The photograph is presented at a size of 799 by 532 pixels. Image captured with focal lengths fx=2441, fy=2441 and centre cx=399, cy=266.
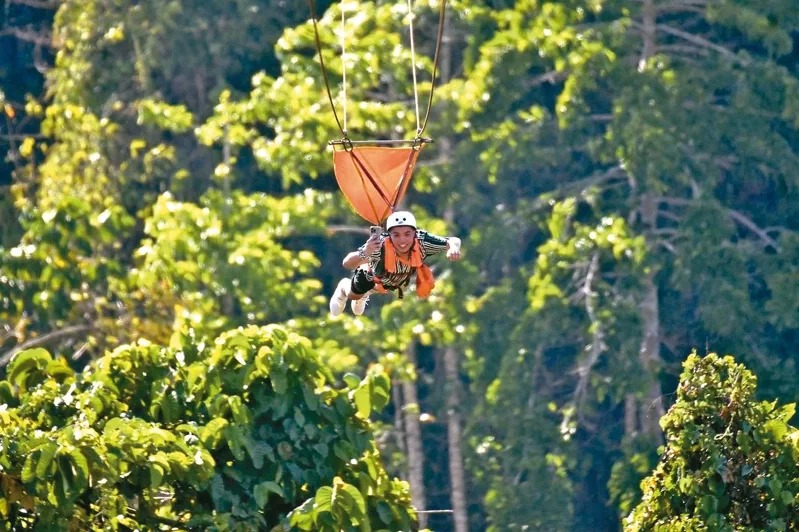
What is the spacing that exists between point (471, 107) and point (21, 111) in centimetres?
757

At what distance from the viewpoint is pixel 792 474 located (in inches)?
602

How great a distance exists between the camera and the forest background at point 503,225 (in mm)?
23781

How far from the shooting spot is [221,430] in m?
16.2

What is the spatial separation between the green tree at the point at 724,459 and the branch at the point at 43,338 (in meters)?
10.2

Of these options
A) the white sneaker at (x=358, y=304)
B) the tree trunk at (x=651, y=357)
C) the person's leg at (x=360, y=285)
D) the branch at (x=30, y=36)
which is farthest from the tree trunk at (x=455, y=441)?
the person's leg at (x=360, y=285)

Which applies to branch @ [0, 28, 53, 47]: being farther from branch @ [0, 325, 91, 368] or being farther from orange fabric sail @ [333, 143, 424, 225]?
orange fabric sail @ [333, 143, 424, 225]

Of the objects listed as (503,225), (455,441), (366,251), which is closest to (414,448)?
(455,441)

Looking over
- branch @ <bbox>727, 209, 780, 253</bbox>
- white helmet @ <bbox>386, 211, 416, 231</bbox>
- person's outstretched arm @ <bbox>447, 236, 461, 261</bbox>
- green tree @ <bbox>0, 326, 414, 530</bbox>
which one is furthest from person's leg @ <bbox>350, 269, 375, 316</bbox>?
branch @ <bbox>727, 209, 780, 253</bbox>

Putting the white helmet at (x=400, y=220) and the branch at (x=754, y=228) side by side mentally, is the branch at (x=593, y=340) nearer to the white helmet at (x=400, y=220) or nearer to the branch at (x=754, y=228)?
the branch at (x=754, y=228)

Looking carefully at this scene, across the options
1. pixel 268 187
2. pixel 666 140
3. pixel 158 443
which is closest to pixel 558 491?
pixel 666 140

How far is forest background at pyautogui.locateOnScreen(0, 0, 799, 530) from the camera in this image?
23.8 meters

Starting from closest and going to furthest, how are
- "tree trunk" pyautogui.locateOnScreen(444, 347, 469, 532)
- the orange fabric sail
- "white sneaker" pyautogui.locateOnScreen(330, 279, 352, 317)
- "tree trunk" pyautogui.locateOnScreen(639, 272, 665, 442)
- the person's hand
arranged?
1. the person's hand
2. the orange fabric sail
3. "white sneaker" pyautogui.locateOnScreen(330, 279, 352, 317)
4. "tree trunk" pyautogui.locateOnScreen(639, 272, 665, 442)
5. "tree trunk" pyautogui.locateOnScreen(444, 347, 469, 532)

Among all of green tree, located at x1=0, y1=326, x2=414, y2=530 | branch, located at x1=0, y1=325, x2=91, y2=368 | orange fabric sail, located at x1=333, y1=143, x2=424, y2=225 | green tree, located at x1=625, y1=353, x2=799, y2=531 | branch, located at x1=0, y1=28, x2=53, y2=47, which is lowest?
green tree, located at x1=625, y1=353, x2=799, y2=531

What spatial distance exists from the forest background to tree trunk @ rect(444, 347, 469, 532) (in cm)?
5
